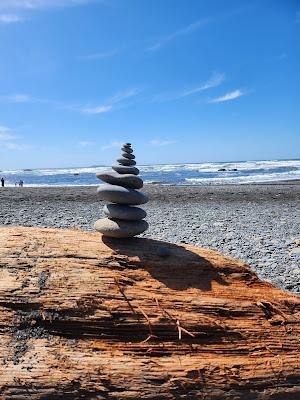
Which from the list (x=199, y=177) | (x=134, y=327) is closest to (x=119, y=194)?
(x=134, y=327)

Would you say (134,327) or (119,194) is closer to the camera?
(134,327)

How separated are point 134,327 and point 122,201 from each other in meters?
1.71

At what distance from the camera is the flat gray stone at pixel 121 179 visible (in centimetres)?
490

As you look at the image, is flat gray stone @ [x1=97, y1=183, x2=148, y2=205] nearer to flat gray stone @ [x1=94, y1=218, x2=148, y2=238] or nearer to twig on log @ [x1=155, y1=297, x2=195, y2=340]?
flat gray stone @ [x1=94, y1=218, x2=148, y2=238]

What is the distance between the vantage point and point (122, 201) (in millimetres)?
4867

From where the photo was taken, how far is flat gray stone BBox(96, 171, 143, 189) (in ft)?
16.1

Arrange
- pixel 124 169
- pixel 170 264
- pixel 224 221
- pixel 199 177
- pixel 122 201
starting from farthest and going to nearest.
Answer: pixel 199 177 → pixel 224 221 → pixel 124 169 → pixel 122 201 → pixel 170 264

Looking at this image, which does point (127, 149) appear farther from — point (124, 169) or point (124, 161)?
point (124, 169)

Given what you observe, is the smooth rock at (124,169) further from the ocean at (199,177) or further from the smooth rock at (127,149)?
the ocean at (199,177)

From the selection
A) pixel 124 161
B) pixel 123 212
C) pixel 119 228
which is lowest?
pixel 119 228

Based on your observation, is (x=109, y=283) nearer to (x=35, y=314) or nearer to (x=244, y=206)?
(x=35, y=314)

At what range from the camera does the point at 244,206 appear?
2008cm

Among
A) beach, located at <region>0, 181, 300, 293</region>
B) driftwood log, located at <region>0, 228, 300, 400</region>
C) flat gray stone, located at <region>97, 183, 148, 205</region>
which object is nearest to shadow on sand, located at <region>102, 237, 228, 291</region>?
driftwood log, located at <region>0, 228, 300, 400</region>

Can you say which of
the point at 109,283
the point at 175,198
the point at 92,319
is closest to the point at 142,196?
the point at 109,283
